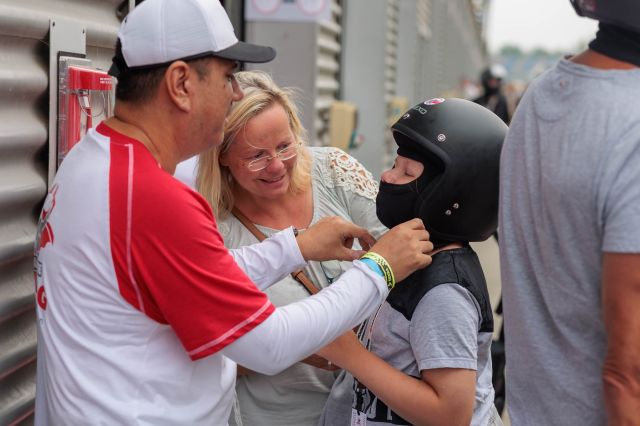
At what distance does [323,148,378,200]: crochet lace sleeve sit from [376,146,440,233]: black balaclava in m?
0.49

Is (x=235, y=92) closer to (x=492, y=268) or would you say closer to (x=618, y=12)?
(x=618, y=12)

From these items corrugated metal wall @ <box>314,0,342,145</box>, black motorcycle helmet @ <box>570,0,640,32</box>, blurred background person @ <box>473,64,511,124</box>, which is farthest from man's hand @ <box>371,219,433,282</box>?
blurred background person @ <box>473,64,511,124</box>

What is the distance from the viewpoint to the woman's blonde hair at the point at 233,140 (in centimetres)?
289

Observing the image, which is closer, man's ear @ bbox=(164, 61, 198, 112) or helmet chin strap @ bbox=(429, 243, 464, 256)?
man's ear @ bbox=(164, 61, 198, 112)

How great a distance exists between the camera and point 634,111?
5.55ft

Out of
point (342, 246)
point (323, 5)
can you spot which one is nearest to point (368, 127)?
point (323, 5)

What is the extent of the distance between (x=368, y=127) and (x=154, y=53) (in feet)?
24.0

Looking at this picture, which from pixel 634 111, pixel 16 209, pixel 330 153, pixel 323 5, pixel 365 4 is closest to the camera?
pixel 634 111

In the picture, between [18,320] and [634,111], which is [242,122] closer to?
[18,320]

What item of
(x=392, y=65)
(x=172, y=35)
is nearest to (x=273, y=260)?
(x=172, y=35)

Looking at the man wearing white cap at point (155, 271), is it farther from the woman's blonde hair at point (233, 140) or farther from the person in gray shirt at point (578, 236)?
the woman's blonde hair at point (233, 140)

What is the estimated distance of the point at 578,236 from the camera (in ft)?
5.83

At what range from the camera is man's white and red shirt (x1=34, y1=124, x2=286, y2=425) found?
6.21 feet

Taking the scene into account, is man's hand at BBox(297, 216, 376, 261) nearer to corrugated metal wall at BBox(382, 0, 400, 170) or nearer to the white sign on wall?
the white sign on wall
